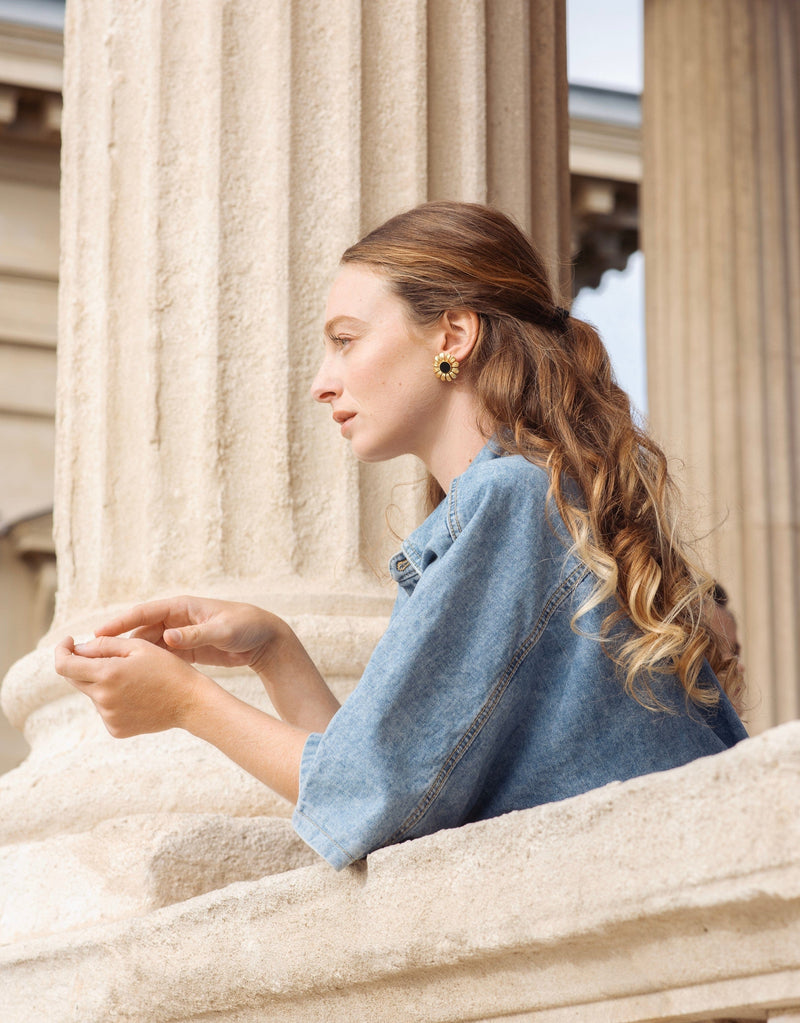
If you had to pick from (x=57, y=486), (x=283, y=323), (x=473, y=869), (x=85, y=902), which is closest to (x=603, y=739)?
(x=473, y=869)

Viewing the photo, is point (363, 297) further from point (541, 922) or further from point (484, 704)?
point (541, 922)

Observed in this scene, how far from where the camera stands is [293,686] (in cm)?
265

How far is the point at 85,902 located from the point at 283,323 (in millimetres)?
1434

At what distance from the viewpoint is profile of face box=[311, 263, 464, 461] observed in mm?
2518

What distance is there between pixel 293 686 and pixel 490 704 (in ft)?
2.42

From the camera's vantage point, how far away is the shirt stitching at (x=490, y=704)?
195cm

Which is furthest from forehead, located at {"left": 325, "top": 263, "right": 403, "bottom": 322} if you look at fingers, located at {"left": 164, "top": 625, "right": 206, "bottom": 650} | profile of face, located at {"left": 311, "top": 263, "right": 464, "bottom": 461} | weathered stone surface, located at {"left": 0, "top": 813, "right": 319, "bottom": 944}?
weathered stone surface, located at {"left": 0, "top": 813, "right": 319, "bottom": 944}

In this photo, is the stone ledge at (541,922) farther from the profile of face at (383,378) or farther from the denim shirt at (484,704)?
the profile of face at (383,378)

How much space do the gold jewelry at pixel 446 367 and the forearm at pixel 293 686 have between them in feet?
1.81

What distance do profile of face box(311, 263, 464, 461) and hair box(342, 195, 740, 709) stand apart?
37mm

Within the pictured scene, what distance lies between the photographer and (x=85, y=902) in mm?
2746

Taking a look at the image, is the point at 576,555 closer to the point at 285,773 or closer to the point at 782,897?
the point at 285,773

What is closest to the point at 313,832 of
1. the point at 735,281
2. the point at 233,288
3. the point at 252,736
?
the point at 252,736

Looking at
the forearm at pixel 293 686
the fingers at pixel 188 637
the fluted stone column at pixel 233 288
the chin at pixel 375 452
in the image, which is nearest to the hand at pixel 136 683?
the fingers at pixel 188 637
